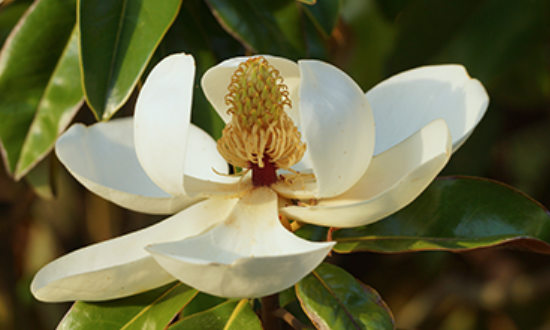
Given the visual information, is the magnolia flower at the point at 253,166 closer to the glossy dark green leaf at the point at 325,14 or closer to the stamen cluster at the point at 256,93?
the stamen cluster at the point at 256,93

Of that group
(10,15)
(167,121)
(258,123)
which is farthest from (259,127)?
(10,15)

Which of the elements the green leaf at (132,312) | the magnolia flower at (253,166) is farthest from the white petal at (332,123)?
the green leaf at (132,312)

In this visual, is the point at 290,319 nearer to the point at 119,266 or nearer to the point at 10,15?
the point at 119,266

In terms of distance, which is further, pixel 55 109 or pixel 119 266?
pixel 55 109

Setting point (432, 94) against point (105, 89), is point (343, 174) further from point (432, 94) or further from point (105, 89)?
point (105, 89)

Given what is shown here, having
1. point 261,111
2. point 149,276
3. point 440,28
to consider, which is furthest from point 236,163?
point 440,28
